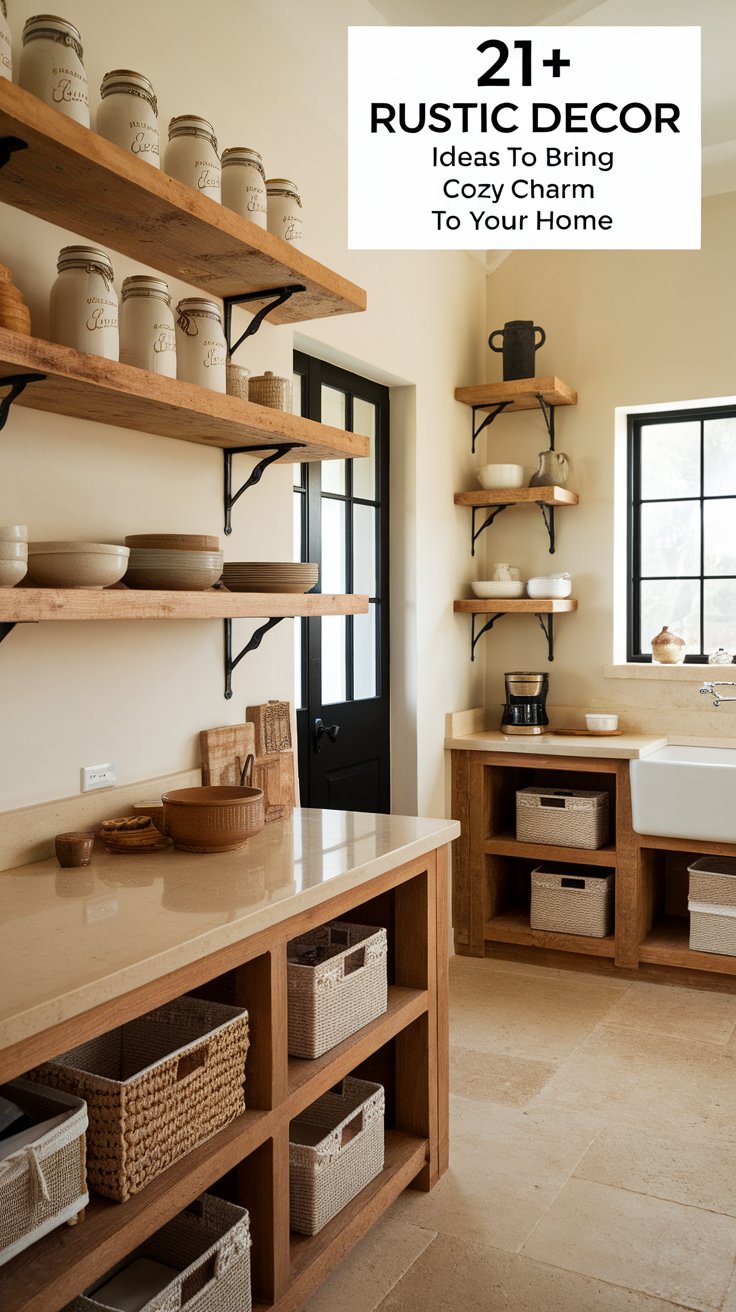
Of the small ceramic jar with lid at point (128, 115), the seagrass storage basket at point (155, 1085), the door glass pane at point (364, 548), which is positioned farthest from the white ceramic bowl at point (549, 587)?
the seagrass storage basket at point (155, 1085)

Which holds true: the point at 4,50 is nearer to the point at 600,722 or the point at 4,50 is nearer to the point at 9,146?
the point at 9,146

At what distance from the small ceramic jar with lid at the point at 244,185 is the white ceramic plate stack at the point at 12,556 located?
1.02 m

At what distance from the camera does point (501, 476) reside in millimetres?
4102

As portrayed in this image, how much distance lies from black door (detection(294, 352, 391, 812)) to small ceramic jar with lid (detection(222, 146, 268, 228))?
2.91 feet

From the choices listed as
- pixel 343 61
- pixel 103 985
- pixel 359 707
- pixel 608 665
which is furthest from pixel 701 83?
pixel 103 985

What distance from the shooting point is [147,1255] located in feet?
5.90

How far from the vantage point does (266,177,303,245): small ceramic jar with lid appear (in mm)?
2451

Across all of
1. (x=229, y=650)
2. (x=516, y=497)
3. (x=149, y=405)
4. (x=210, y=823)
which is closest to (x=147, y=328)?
(x=149, y=405)

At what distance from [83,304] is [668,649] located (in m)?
2.83

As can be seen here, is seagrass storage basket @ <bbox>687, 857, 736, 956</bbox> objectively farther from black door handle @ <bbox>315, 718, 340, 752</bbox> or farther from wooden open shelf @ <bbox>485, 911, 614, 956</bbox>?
black door handle @ <bbox>315, 718, 340, 752</bbox>

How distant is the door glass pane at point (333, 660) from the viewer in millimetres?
3395

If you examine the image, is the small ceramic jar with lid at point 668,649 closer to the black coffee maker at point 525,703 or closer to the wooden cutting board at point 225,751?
the black coffee maker at point 525,703

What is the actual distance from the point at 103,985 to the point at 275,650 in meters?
1.55

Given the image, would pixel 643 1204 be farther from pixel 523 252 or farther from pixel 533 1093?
pixel 523 252
